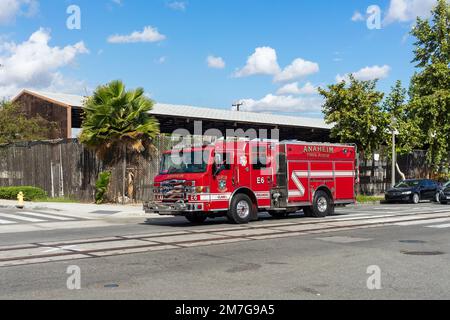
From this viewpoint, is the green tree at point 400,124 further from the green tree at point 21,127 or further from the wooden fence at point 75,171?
the green tree at point 21,127

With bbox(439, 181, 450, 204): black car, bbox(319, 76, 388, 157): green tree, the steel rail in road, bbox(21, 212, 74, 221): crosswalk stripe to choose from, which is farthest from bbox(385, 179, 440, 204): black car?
bbox(21, 212, 74, 221): crosswalk stripe

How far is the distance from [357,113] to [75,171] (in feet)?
55.8

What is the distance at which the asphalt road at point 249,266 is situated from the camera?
24.0ft

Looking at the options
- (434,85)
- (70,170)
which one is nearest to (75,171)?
(70,170)

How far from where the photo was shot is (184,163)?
16.8m

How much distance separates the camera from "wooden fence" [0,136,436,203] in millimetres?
25594

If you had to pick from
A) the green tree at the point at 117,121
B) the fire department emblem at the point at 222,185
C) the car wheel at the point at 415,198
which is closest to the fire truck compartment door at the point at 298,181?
the fire department emblem at the point at 222,185

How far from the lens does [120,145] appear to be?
990 inches

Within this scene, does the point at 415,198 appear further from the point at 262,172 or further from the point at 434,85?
the point at 262,172

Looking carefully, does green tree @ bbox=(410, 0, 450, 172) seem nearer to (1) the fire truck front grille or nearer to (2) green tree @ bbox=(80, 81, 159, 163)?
(2) green tree @ bbox=(80, 81, 159, 163)

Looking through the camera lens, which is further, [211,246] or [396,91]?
[396,91]
